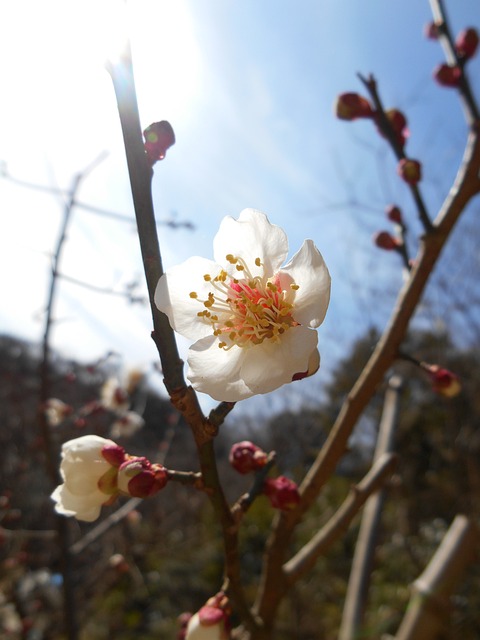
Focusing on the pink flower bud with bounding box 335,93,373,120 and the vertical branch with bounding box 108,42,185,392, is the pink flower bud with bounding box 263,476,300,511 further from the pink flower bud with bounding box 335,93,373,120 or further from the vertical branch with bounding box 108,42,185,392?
the pink flower bud with bounding box 335,93,373,120

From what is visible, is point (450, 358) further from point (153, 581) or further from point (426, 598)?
point (426, 598)

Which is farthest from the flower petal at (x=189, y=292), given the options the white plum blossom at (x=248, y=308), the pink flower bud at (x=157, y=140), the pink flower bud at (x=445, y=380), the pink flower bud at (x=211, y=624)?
the pink flower bud at (x=445, y=380)

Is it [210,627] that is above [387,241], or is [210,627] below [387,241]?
below

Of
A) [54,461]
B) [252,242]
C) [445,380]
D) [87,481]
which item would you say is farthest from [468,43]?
[54,461]

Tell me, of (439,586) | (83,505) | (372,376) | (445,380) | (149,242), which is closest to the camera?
(149,242)

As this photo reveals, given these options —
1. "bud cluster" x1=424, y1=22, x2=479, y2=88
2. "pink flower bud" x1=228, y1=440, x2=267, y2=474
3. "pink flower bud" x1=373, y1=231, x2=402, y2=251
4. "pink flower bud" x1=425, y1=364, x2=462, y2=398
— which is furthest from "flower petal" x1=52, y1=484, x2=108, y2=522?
"bud cluster" x1=424, y1=22, x2=479, y2=88

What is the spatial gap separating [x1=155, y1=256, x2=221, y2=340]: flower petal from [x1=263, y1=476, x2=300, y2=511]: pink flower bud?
8.0 inches

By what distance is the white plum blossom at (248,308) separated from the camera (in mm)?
446

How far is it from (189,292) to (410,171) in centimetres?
52

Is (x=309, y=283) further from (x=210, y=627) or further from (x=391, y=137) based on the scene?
(x=391, y=137)

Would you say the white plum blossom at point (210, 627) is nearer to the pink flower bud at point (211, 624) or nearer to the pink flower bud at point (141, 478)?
the pink flower bud at point (211, 624)

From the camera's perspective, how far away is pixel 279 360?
46 centimetres

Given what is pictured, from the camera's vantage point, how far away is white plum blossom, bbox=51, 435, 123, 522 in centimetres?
51

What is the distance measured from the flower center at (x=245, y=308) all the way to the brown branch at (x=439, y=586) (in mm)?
884
